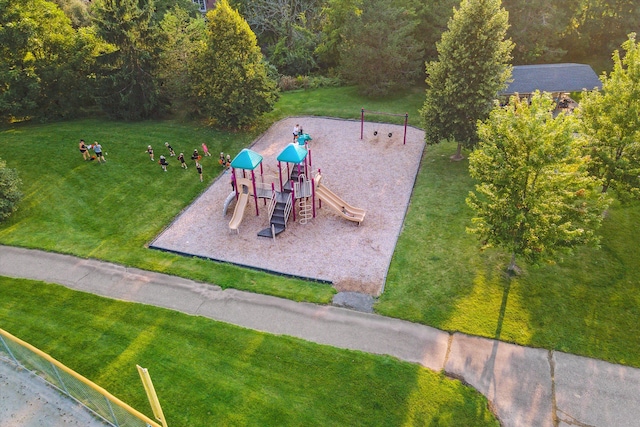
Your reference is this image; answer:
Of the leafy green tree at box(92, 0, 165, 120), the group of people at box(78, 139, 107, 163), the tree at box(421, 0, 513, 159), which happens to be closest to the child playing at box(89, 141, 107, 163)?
the group of people at box(78, 139, 107, 163)

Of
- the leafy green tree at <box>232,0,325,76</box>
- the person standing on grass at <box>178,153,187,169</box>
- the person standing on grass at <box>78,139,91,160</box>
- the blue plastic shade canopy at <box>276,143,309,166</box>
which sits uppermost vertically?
the leafy green tree at <box>232,0,325,76</box>

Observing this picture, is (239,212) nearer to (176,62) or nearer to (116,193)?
(116,193)

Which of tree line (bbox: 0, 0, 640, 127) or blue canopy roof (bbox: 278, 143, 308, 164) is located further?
tree line (bbox: 0, 0, 640, 127)

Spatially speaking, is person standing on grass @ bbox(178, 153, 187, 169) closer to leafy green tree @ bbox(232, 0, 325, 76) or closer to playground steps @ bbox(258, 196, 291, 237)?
playground steps @ bbox(258, 196, 291, 237)

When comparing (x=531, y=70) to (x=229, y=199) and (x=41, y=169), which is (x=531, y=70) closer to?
(x=229, y=199)

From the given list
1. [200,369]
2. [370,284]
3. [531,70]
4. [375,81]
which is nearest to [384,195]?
[370,284]

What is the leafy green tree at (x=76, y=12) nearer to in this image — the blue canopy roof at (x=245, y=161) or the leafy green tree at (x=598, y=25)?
the blue canopy roof at (x=245, y=161)

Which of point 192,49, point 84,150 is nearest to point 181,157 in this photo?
point 84,150
